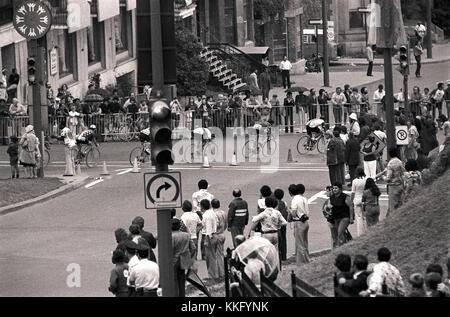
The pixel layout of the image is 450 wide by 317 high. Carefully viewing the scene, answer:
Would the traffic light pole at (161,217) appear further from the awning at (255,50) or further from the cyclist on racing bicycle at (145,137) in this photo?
the awning at (255,50)

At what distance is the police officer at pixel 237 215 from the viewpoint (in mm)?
24000

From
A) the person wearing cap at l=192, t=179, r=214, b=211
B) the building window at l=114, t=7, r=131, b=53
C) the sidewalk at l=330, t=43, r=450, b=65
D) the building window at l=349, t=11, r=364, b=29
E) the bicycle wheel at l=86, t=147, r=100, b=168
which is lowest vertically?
the person wearing cap at l=192, t=179, r=214, b=211

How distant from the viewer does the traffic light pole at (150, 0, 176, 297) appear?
57.4 ft

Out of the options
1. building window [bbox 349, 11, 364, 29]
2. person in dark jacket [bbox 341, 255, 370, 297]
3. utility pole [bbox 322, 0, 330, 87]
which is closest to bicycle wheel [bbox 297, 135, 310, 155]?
utility pole [bbox 322, 0, 330, 87]

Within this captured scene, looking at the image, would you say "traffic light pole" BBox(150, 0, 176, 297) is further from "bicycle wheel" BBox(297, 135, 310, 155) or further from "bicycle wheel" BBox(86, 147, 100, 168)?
"bicycle wheel" BBox(297, 135, 310, 155)

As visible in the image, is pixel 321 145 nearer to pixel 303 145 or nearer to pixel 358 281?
pixel 303 145

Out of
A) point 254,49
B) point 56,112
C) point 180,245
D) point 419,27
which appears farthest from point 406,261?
point 419,27

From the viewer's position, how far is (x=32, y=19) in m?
35.0

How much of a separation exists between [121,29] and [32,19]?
21.4 m

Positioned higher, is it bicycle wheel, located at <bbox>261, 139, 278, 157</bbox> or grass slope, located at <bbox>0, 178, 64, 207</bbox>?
bicycle wheel, located at <bbox>261, 139, 278, 157</bbox>

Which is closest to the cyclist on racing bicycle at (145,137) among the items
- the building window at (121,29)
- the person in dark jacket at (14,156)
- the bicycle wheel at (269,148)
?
the bicycle wheel at (269,148)

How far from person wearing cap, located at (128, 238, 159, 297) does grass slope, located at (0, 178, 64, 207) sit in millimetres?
13230

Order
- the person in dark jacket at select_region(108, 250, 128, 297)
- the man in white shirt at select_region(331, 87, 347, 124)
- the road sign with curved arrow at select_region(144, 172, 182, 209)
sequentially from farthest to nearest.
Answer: the man in white shirt at select_region(331, 87, 347, 124) < the person in dark jacket at select_region(108, 250, 128, 297) < the road sign with curved arrow at select_region(144, 172, 182, 209)

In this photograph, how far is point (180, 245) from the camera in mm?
21078
